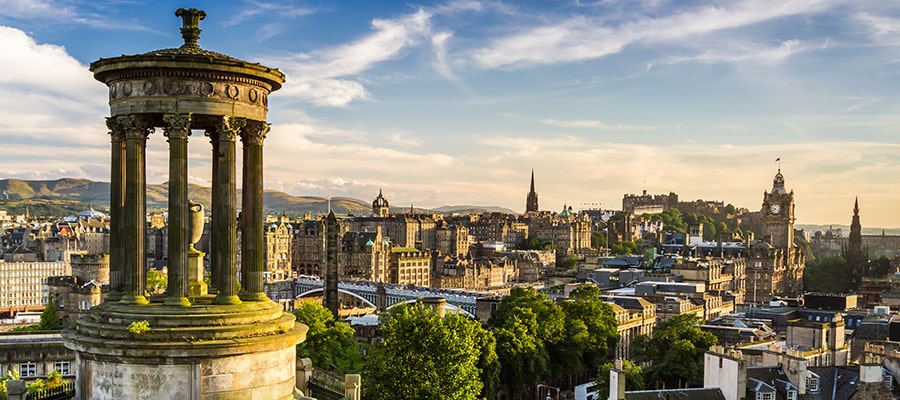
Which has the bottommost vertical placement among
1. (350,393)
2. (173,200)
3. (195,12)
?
(350,393)

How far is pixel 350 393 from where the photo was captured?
68.4 feet

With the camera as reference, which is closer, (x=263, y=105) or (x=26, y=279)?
(x=263, y=105)

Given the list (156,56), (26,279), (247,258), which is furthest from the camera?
(26,279)

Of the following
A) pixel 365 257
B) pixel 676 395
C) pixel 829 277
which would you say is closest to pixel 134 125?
pixel 676 395

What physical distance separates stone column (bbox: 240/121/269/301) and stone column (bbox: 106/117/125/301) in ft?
7.53

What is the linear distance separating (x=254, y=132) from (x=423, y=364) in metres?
22.2

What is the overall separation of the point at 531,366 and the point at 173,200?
42510 mm

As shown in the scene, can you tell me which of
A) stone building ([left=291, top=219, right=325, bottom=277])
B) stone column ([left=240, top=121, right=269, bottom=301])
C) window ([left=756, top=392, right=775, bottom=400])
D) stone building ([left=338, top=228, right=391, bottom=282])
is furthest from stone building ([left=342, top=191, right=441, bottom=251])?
stone column ([left=240, top=121, right=269, bottom=301])

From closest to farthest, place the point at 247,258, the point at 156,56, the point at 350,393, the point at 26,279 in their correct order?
the point at 156,56 < the point at 247,258 < the point at 350,393 < the point at 26,279

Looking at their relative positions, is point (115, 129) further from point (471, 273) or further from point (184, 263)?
point (471, 273)

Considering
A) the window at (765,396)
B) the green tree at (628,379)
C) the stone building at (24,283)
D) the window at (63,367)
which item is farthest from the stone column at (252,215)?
the stone building at (24,283)

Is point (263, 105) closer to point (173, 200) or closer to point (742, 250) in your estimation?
point (173, 200)

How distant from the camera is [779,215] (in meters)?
163

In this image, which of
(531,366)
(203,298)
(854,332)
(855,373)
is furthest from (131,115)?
(854,332)
